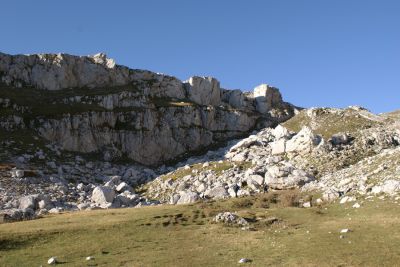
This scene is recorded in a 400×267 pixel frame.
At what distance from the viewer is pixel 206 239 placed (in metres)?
39.7

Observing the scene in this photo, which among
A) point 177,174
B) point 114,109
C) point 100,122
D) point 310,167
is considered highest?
point 114,109

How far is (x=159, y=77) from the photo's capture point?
6058 inches

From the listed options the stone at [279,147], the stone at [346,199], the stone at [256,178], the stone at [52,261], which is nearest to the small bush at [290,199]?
the stone at [346,199]

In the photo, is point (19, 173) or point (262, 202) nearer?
point (262, 202)

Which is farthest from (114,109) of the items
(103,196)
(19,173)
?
(103,196)

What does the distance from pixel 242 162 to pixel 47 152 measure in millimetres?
45834

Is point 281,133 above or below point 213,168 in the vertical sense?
above

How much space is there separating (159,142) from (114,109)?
53.6 feet

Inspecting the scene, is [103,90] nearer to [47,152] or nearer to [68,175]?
[47,152]

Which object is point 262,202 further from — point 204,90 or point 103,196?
point 204,90

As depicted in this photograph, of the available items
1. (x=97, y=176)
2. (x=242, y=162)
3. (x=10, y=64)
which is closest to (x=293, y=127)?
(x=242, y=162)

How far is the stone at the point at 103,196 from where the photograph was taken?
7015cm

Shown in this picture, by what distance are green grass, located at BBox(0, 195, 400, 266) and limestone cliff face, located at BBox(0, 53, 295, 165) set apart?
67771mm

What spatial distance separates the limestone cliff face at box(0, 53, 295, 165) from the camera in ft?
382
